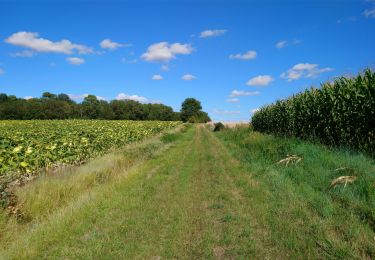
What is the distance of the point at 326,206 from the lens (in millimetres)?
6957

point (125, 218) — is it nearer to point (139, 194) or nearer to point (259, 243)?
point (139, 194)

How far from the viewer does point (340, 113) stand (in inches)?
563

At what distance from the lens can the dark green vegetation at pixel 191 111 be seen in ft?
466

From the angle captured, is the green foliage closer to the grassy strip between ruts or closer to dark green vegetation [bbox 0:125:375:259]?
the grassy strip between ruts

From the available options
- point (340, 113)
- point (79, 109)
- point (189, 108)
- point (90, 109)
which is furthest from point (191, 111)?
point (340, 113)

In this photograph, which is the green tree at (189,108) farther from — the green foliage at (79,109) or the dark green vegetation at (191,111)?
the green foliage at (79,109)

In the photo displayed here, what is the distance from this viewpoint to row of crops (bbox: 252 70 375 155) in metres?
12.4

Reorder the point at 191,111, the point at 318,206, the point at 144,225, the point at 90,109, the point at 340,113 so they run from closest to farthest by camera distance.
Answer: the point at 144,225
the point at 318,206
the point at 340,113
the point at 90,109
the point at 191,111

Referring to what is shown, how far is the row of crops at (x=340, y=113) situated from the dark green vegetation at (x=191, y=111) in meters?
118

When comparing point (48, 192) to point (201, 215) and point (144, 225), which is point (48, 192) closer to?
point (144, 225)

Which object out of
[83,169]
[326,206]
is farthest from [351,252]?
[83,169]

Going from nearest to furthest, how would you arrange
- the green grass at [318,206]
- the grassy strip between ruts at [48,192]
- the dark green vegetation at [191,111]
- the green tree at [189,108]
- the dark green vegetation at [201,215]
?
the green grass at [318,206]
the dark green vegetation at [201,215]
the grassy strip between ruts at [48,192]
the dark green vegetation at [191,111]
the green tree at [189,108]

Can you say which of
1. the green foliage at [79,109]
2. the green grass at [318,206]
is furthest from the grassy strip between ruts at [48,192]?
the green foliage at [79,109]

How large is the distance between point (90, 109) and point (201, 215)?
345 feet
